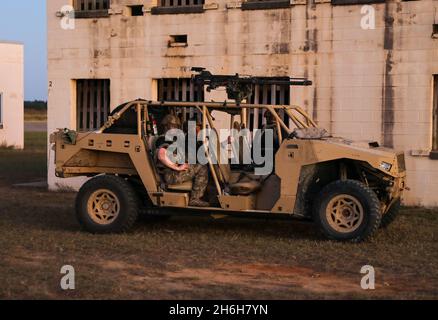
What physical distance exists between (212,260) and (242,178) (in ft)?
5.98

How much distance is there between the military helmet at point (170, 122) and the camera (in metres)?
11.9

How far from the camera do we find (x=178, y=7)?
16641 millimetres

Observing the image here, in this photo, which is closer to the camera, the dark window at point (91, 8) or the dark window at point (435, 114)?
the dark window at point (435, 114)

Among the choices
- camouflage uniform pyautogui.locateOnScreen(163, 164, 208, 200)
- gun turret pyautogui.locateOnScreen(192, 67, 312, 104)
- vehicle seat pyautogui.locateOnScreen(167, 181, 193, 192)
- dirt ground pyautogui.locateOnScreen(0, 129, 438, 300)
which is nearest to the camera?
dirt ground pyautogui.locateOnScreen(0, 129, 438, 300)

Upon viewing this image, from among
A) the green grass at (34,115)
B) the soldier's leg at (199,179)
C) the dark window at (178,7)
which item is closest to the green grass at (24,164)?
the dark window at (178,7)

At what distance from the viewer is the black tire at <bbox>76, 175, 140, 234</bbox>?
11.7 meters

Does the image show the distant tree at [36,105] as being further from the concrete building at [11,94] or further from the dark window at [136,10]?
the dark window at [136,10]

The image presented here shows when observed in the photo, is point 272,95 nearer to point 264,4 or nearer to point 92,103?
point 264,4

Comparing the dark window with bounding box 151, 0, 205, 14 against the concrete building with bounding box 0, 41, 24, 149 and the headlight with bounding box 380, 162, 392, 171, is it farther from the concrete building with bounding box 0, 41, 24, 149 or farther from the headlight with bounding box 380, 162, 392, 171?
the concrete building with bounding box 0, 41, 24, 149

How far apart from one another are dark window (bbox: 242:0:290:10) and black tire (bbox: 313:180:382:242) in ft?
18.8

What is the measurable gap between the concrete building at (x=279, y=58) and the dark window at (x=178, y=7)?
0.02m

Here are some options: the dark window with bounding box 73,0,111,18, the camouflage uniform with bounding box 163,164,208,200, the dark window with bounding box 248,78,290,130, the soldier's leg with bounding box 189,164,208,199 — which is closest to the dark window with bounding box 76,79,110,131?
the dark window with bounding box 73,0,111,18

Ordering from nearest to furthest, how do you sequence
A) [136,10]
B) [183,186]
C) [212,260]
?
[212,260], [183,186], [136,10]

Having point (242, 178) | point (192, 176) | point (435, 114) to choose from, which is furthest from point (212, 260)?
point (435, 114)
